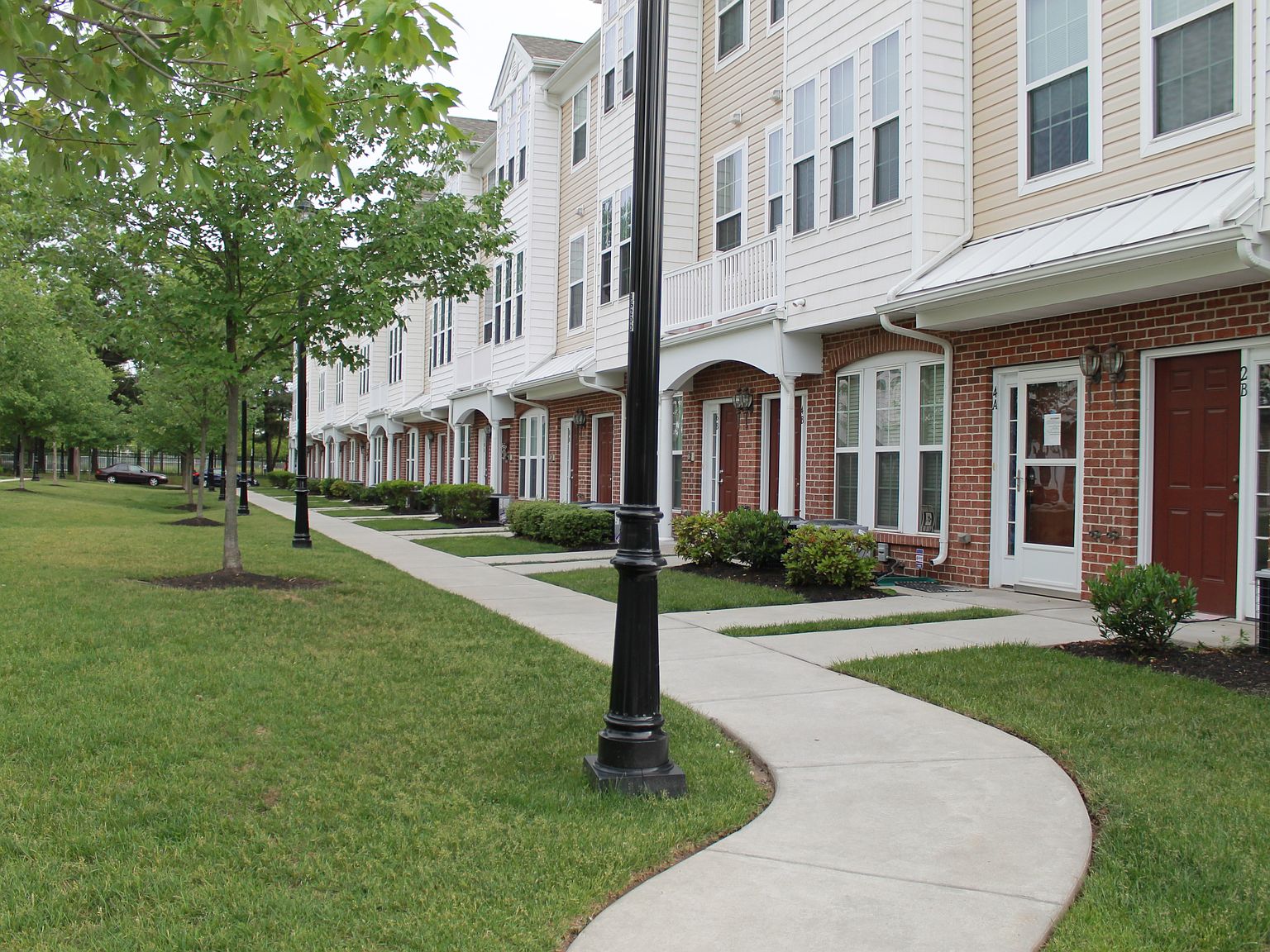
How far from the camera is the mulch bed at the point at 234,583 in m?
11.0

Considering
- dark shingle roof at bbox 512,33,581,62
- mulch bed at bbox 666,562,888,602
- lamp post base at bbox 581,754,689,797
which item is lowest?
lamp post base at bbox 581,754,689,797

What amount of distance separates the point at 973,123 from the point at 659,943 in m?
10.3

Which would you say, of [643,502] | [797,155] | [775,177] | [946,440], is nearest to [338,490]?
[775,177]

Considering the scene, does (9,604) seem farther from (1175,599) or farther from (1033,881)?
(1175,599)

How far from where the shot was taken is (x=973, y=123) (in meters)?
11.2

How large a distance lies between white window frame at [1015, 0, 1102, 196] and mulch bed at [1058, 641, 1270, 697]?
15.7ft

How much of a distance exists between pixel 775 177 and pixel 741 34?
292 cm

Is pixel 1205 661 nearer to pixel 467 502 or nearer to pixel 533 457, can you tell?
pixel 533 457

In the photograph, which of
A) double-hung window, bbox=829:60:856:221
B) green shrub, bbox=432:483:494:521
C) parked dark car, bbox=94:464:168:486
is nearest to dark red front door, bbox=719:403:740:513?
double-hung window, bbox=829:60:856:221

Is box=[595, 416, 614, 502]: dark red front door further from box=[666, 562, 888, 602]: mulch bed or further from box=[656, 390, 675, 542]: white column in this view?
box=[666, 562, 888, 602]: mulch bed

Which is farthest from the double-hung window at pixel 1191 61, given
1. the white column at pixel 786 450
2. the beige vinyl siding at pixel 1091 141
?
the white column at pixel 786 450

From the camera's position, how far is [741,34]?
51.2ft

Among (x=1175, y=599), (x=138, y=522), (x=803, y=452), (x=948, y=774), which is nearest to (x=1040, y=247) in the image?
(x=1175, y=599)

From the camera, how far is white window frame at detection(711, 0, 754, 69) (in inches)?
606
